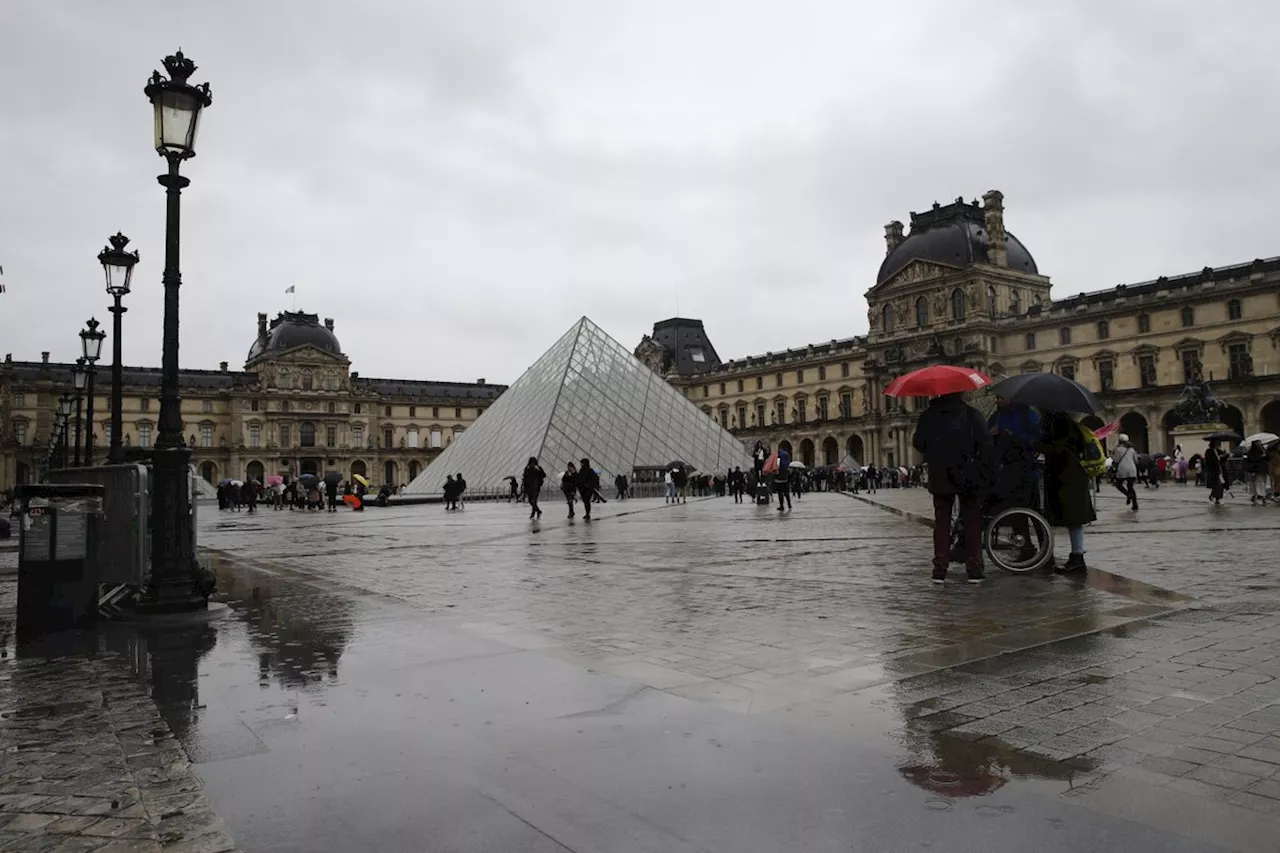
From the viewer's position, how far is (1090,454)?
7.07 metres

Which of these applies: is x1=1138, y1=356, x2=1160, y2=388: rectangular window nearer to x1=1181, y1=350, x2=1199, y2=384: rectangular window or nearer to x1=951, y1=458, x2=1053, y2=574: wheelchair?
x1=1181, y1=350, x2=1199, y2=384: rectangular window

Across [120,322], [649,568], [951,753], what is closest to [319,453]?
[120,322]

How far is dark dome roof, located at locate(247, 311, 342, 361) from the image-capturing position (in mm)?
80875

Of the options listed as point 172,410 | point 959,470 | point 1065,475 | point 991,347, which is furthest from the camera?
point 991,347

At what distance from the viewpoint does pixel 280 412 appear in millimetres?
79250

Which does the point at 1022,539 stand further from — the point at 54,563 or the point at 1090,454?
the point at 54,563

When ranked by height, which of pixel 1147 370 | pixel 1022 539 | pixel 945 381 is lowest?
pixel 1022 539

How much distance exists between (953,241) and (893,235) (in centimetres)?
707

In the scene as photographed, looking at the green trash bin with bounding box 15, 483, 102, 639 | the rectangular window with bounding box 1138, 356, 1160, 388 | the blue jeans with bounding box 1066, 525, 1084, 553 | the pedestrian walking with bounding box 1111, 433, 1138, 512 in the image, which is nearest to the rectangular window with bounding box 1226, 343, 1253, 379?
the rectangular window with bounding box 1138, 356, 1160, 388

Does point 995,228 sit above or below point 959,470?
above

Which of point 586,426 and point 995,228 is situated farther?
point 995,228

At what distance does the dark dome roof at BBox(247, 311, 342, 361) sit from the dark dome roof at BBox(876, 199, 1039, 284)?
4771cm

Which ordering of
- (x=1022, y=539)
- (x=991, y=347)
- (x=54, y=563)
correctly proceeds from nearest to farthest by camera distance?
(x=54, y=563) → (x=1022, y=539) → (x=991, y=347)

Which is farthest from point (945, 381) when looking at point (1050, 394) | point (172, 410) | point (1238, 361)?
point (1238, 361)
